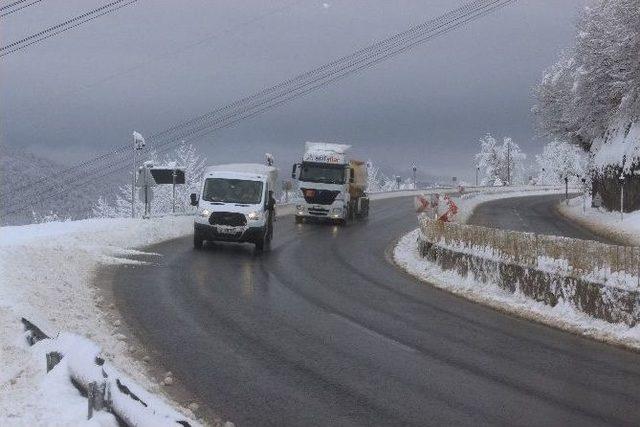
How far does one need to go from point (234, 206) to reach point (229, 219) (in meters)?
0.47

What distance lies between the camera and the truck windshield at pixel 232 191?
23.9 m

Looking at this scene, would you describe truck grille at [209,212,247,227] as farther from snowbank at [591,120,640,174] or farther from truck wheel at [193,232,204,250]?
snowbank at [591,120,640,174]

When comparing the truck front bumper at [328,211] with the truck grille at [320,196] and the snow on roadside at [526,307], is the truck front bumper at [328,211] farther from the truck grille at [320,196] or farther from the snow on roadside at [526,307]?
the snow on roadside at [526,307]

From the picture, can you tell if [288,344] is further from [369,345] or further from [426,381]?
[426,381]

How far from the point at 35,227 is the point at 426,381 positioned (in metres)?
20.0

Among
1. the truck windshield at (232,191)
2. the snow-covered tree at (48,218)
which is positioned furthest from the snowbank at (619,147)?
the snow-covered tree at (48,218)

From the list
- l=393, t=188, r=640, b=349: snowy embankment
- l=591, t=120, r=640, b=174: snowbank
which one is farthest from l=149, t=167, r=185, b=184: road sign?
l=591, t=120, r=640, b=174: snowbank

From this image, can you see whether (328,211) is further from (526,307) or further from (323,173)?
(526,307)

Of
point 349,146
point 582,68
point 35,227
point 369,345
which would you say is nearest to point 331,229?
point 349,146

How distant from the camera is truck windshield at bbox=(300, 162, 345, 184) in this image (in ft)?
119

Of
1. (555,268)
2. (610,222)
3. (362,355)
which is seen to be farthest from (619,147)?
(362,355)

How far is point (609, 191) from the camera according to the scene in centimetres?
4191

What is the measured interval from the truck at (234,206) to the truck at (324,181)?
35.4ft

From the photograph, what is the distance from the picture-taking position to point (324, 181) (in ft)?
119
